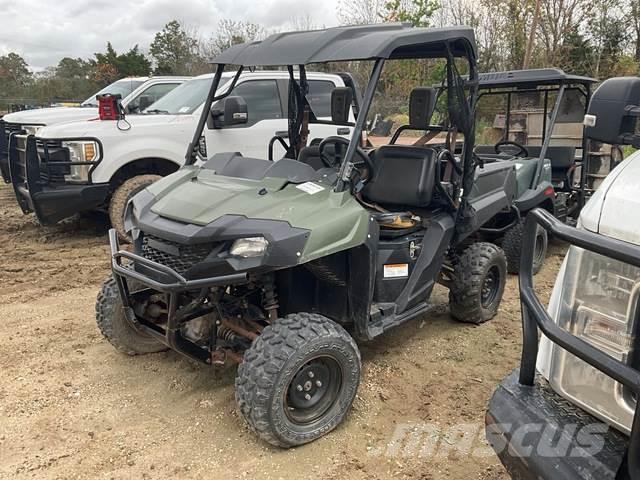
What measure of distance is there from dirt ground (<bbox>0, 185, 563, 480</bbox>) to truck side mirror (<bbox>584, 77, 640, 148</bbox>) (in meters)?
1.55

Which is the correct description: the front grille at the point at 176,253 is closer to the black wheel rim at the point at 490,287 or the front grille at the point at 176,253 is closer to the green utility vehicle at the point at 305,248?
the green utility vehicle at the point at 305,248

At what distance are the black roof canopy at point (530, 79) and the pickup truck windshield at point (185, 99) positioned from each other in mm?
3207

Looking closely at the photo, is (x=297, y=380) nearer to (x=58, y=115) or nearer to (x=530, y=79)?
(x=530, y=79)

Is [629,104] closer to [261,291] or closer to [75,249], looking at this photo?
[261,291]

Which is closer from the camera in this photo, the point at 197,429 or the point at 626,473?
the point at 626,473

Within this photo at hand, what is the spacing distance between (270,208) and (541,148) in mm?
3940

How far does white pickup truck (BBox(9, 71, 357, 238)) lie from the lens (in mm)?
5805

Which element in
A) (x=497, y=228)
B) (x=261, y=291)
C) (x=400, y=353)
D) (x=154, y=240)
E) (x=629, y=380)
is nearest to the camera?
(x=629, y=380)

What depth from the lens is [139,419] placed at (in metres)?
2.98

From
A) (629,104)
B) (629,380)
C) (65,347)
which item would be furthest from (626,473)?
(65,347)

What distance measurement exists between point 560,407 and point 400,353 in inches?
78.1

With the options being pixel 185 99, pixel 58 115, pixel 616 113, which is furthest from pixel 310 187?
pixel 58 115

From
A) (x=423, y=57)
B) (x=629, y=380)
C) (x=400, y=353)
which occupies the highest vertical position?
(x=423, y=57)

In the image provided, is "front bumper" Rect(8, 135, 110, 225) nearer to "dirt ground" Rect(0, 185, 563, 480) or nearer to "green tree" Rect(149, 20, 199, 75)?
"dirt ground" Rect(0, 185, 563, 480)
